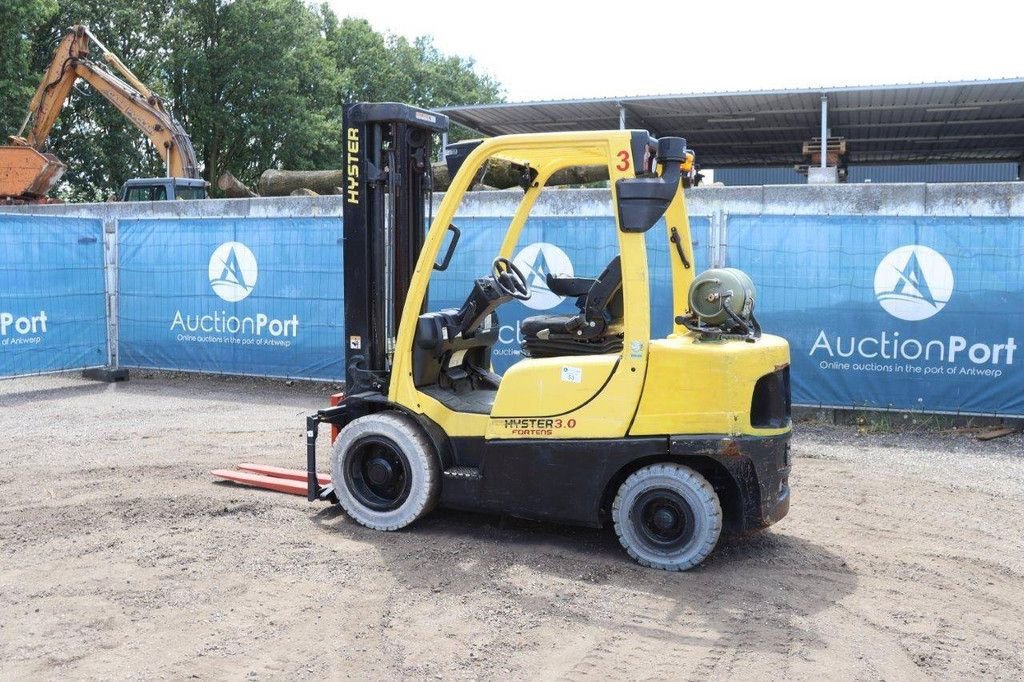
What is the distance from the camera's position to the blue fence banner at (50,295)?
11.5 m

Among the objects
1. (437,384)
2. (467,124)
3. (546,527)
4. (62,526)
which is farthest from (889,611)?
(467,124)

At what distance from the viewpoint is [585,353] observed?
6.14 metres

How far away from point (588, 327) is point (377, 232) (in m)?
1.56

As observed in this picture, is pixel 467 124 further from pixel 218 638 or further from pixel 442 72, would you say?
pixel 442 72

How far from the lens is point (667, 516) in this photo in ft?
17.1

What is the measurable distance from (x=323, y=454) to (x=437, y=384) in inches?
104

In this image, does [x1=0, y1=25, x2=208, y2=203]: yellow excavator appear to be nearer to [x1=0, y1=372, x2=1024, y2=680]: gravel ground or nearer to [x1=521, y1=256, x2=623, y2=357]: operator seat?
[x1=0, y1=372, x2=1024, y2=680]: gravel ground

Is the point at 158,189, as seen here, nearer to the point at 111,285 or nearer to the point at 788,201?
the point at 111,285

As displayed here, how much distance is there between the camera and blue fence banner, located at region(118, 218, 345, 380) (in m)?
11.7

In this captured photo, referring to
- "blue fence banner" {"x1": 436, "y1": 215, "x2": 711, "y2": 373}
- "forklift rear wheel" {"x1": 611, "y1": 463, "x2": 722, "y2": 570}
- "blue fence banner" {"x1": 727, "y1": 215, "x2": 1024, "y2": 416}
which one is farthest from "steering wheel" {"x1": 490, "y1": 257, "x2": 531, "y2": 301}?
"blue fence banner" {"x1": 727, "y1": 215, "x2": 1024, "y2": 416}

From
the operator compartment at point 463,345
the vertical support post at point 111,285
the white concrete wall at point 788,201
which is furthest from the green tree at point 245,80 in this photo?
the operator compartment at point 463,345

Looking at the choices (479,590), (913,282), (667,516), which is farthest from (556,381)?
(913,282)

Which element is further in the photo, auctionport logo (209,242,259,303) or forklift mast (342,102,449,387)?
auctionport logo (209,242,259,303)

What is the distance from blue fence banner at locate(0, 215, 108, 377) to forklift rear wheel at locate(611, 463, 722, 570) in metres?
9.28
